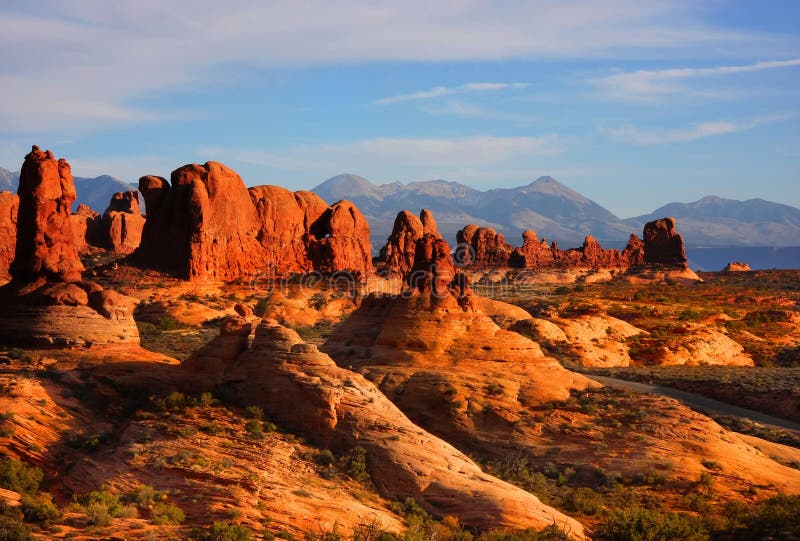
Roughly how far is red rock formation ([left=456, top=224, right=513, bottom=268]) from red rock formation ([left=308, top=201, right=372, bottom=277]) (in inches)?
1233

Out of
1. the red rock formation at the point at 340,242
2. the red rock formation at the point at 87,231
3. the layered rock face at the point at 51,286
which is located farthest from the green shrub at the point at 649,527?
the red rock formation at the point at 87,231

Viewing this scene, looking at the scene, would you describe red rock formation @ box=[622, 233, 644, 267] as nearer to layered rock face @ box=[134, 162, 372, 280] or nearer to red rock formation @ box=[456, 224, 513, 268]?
red rock formation @ box=[456, 224, 513, 268]

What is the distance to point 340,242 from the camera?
8612 cm

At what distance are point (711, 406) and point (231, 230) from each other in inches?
1712

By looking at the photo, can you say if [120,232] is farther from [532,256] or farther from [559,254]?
[559,254]

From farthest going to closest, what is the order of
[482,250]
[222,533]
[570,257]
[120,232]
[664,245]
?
1. [570,257]
2. [482,250]
3. [664,245]
4. [120,232]
5. [222,533]

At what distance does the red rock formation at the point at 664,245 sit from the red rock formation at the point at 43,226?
92876mm

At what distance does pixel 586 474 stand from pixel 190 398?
13155 millimetres

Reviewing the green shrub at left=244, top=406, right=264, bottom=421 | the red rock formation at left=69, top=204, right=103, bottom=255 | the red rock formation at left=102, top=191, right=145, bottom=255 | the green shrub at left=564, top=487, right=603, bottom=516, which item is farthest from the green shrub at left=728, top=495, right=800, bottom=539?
the red rock formation at left=102, top=191, right=145, bottom=255

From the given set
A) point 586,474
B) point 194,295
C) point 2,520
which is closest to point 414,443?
point 586,474

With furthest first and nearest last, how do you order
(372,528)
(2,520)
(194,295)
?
(194,295) → (372,528) → (2,520)

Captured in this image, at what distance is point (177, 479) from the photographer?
23516 mm

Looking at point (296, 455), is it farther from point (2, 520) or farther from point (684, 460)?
point (684, 460)

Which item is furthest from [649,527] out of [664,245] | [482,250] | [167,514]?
[664,245]
